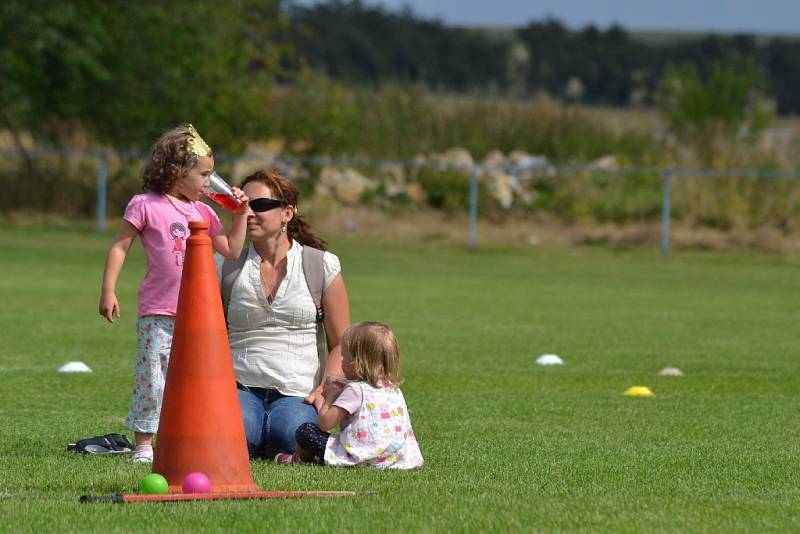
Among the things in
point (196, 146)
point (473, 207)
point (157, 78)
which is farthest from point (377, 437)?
point (157, 78)

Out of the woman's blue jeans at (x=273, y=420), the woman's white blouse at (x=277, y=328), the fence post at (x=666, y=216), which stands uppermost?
the woman's white blouse at (x=277, y=328)

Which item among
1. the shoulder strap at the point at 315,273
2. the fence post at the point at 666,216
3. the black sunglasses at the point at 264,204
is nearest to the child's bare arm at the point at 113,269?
the black sunglasses at the point at 264,204

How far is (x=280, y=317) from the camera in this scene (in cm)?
788

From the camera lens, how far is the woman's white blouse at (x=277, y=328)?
7879 millimetres

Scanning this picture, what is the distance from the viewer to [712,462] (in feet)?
24.7

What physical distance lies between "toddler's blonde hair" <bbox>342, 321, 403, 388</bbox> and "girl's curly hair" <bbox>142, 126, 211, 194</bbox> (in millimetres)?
1106

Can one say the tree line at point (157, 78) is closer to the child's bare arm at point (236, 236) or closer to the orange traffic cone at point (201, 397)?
the child's bare arm at point (236, 236)

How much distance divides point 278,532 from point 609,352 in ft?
27.8

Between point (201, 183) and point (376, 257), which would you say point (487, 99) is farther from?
point (201, 183)

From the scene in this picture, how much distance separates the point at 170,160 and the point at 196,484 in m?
1.89

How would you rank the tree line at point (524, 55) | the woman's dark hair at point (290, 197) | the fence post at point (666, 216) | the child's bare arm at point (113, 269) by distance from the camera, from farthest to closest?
the tree line at point (524, 55) → the fence post at point (666, 216) → the woman's dark hair at point (290, 197) → the child's bare arm at point (113, 269)

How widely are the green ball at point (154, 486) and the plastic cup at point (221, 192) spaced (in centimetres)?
155

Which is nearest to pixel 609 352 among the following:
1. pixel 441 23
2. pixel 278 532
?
pixel 278 532

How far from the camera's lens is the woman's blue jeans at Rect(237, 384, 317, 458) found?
7.55m
